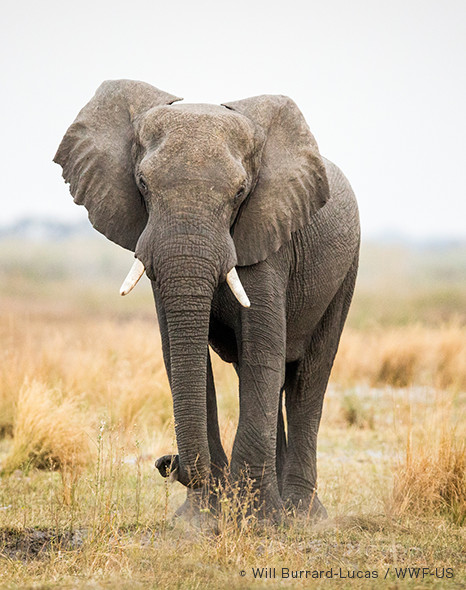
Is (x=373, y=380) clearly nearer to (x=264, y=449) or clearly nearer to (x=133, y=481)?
(x=133, y=481)

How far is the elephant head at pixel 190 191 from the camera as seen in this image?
5.86 m

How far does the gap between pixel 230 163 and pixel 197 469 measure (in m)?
1.93

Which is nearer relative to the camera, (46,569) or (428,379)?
(46,569)

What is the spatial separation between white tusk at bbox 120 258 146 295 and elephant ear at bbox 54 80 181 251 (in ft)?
1.79

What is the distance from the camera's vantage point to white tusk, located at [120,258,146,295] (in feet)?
19.0

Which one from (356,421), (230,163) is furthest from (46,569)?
(356,421)

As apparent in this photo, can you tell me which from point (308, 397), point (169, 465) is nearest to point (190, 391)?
point (169, 465)

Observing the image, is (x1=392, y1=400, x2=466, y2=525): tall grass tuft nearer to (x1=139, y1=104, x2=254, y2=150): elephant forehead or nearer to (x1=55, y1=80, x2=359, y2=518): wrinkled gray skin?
(x1=55, y1=80, x2=359, y2=518): wrinkled gray skin

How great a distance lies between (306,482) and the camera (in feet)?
26.2

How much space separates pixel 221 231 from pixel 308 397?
104 inches

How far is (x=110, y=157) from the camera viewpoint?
658 centimetres

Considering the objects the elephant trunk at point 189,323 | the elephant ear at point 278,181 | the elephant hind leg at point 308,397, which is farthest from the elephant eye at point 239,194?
the elephant hind leg at point 308,397

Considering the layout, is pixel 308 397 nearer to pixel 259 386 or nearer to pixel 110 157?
pixel 259 386

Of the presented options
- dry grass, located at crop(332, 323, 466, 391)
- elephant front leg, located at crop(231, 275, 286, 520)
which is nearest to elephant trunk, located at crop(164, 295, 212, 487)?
elephant front leg, located at crop(231, 275, 286, 520)
